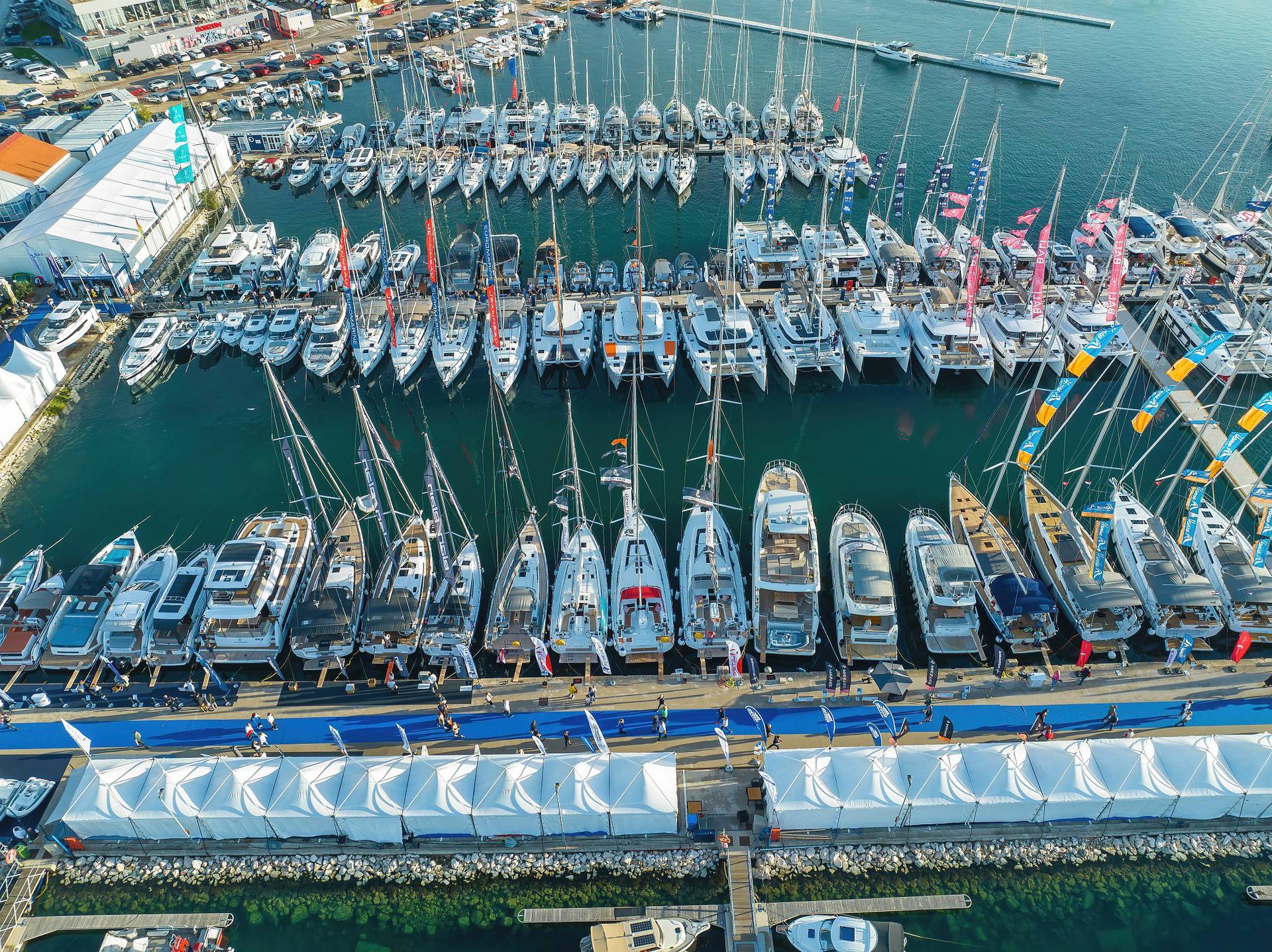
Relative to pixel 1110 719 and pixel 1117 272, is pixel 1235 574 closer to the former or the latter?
pixel 1110 719

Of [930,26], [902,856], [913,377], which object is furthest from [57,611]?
[930,26]

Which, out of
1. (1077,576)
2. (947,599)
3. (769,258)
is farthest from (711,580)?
(769,258)

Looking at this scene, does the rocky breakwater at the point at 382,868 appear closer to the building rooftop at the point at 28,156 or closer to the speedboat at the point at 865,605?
the speedboat at the point at 865,605

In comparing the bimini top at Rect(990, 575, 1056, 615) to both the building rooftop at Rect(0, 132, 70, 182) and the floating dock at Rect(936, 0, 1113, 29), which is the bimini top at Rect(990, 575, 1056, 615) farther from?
the floating dock at Rect(936, 0, 1113, 29)

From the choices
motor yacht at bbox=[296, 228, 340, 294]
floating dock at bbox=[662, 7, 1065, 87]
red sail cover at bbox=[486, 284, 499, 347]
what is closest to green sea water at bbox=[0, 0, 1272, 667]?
red sail cover at bbox=[486, 284, 499, 347]

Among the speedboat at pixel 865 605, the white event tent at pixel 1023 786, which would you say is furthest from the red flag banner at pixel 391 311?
the white event tent at pixel 1023 786

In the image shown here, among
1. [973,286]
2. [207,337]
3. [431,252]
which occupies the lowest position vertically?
[207,337]
